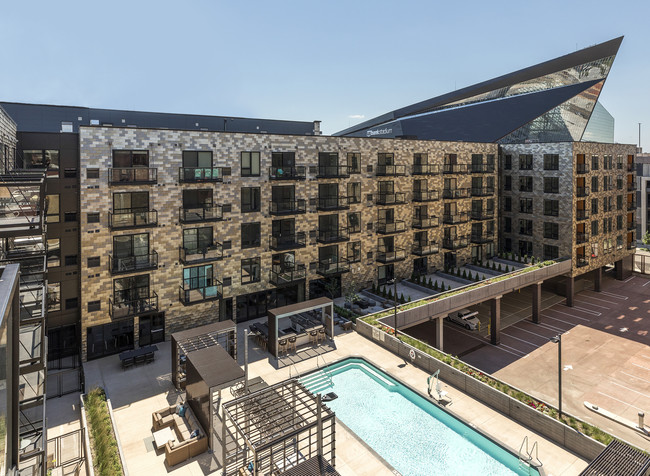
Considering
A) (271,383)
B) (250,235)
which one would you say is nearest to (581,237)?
(250,235)

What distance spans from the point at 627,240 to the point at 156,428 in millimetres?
52910

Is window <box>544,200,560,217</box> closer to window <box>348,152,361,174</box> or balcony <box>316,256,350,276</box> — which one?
window <box>348,152,361,174</box>

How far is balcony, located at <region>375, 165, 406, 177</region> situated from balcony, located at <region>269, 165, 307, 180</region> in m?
7.79

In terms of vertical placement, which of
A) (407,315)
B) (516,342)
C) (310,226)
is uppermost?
(310,226)

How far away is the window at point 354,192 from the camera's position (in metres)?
33.8

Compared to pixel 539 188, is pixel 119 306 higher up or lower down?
lower down

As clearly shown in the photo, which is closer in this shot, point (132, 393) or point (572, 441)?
point (572, 441)

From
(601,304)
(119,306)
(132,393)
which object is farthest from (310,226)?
(601,304)

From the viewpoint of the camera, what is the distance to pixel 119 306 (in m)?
23.7

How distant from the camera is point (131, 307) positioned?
78.2 ft

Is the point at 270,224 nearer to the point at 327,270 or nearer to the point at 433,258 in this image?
the point at 327,270

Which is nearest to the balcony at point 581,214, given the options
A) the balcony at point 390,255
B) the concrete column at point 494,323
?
the concrete column at point 494,323

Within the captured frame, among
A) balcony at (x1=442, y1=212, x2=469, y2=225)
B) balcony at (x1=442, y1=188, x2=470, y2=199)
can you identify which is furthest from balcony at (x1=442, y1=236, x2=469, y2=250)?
balcony at (x1=442, y1=188, x2=470, y2=199)

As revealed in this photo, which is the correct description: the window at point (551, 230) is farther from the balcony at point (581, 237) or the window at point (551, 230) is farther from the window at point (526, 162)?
the window at point (526, 162)
